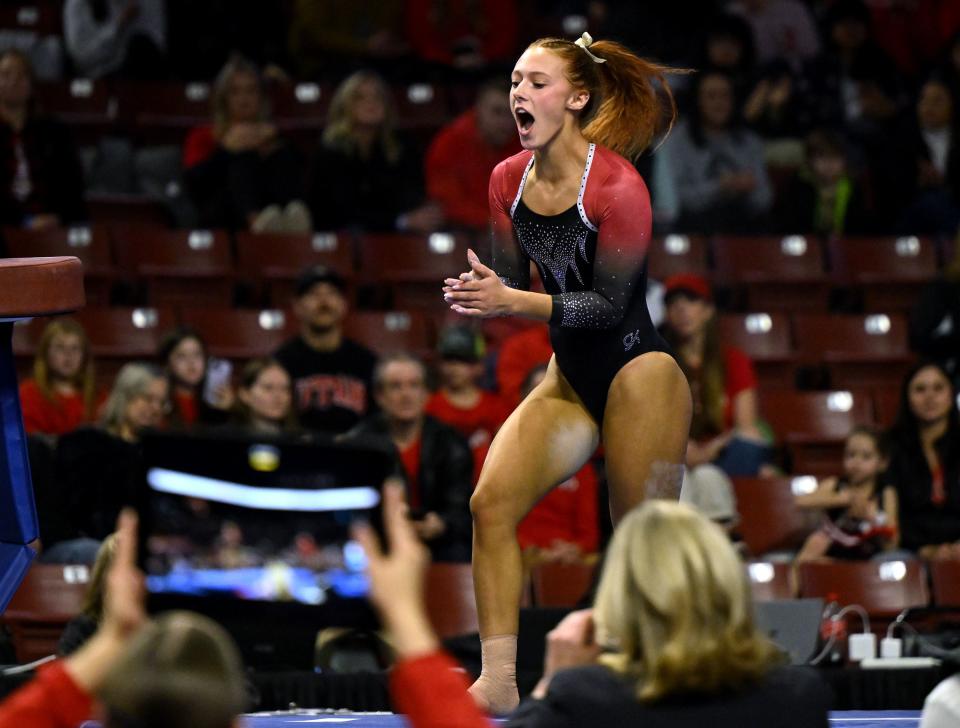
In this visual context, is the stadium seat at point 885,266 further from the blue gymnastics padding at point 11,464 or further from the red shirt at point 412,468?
the blue gymnastics padding at point 11,464

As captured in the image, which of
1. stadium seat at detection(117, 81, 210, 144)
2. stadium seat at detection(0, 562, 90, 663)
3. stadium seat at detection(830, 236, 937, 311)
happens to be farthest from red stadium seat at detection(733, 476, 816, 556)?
stadium seat at detection(117, 81, 210, 144)

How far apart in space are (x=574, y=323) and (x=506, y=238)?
392 millimetres

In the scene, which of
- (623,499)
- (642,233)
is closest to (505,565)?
(623,499)

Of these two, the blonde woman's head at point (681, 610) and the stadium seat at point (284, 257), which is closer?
the blonde woman's head at point (681, 610)

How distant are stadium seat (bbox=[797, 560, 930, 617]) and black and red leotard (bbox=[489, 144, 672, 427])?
2.57 m

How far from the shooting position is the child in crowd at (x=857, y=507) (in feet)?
22.4

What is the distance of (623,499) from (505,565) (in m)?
0.33

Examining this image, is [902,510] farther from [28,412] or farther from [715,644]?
[715,644]

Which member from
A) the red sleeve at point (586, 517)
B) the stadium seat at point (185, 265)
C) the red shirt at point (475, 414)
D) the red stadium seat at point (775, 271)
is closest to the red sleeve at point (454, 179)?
the stadium seat at point (185, 265)

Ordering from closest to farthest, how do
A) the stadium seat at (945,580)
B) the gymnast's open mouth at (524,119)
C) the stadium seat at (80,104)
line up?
the gymnast's open mouth at (524,119) → the stadium seat at (945,580) → the stadium seat at (80,104)

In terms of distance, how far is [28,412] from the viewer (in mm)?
7094

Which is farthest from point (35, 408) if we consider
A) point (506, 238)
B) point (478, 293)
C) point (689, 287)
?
point (478, 293)

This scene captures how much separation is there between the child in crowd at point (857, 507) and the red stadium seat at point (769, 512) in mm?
61

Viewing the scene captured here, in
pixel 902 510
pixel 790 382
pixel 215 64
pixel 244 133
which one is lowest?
pixel 902 510
